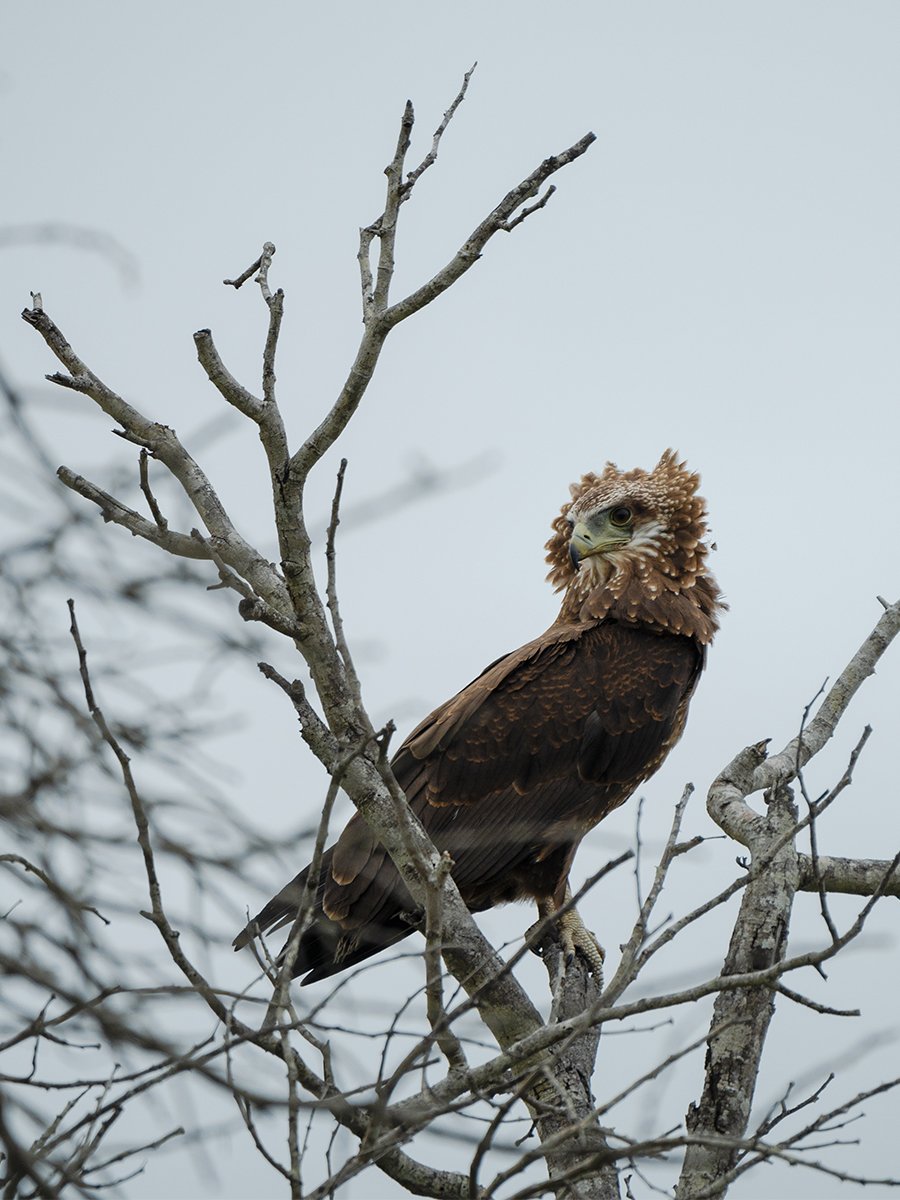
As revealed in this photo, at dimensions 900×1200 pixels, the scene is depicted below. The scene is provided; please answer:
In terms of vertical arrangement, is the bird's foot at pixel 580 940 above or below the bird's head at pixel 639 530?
below

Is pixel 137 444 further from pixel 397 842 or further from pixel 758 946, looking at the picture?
pixel 758 946

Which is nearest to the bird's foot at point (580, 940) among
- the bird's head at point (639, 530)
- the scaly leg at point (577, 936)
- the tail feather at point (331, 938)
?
the scaly leg at point (577, 936)

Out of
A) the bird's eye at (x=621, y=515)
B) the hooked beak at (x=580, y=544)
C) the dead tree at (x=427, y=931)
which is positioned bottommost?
the dead tree at (x=427, y=931)

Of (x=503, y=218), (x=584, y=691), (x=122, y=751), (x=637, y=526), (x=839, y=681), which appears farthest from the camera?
(x=637, y=526)

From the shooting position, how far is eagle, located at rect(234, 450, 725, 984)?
559 cm

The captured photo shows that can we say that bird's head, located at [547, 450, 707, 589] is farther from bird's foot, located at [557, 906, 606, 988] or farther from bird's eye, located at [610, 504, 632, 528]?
bird's foot, located at [557, 906, 606, 988]

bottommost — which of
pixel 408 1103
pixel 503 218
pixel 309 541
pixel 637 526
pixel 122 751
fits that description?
pixel 408 1103

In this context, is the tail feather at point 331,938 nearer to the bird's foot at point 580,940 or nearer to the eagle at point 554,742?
the eagle at point 554,742

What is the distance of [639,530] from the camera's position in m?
6.73

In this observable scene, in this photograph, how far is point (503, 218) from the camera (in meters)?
3.80

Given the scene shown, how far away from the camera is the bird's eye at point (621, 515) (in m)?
6.76

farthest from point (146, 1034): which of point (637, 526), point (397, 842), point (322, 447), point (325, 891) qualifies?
point (637, 526)

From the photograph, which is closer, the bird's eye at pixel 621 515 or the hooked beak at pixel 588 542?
the hooked beak at pixel 588 542

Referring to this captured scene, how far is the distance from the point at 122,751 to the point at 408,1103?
1.41m
